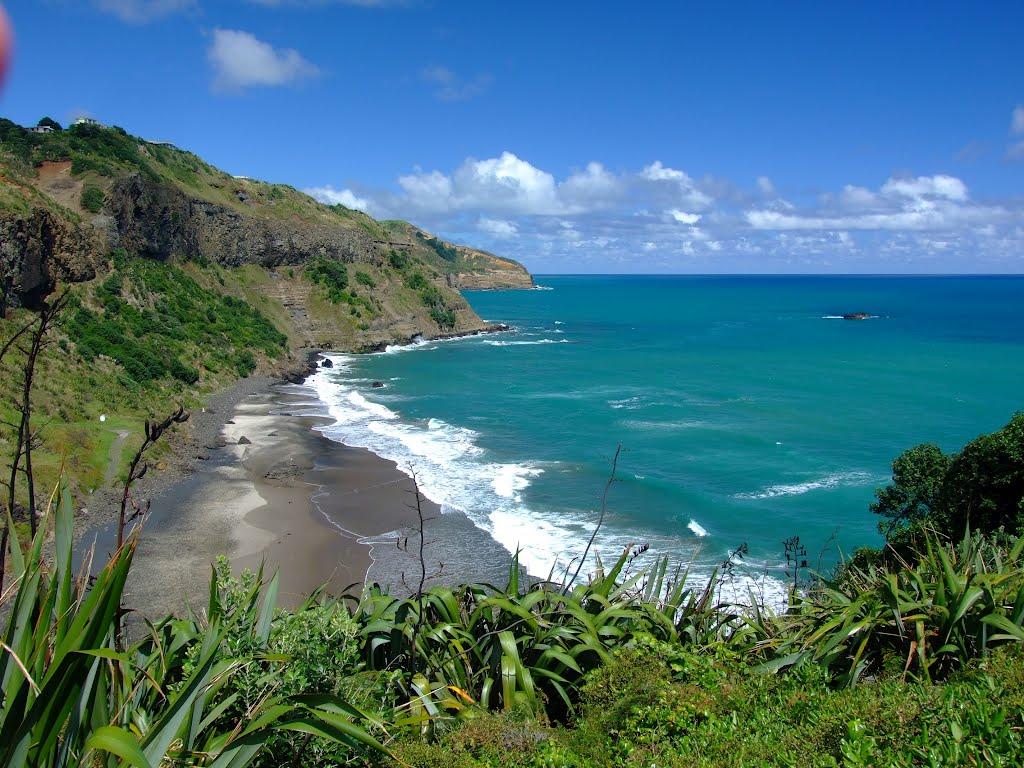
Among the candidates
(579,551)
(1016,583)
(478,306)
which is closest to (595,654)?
(1016,583)

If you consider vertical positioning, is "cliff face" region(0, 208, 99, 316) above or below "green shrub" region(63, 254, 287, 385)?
above

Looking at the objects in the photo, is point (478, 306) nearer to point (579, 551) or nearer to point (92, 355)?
point (92, 355)

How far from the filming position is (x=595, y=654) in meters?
6.15

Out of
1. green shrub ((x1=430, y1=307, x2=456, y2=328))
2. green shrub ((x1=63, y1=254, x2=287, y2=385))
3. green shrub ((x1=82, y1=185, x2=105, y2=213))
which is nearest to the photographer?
green shrub ((x1=63, y1=254, x2=287, y2=385))

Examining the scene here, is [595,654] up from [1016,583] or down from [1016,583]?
down

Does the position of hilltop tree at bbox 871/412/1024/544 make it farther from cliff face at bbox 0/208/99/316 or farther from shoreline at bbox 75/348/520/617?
cliff face at bbox 0/208/99/316

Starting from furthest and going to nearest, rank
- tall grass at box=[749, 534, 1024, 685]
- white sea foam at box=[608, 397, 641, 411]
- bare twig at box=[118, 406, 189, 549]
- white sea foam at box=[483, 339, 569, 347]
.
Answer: white sea foam at box=[483, 339, 569, 347] → white sea foam at box=[608, 397, 641, 411] → tall grass at box=[749, 534, 1024, 685] → bare twig at box=[118, 406, 189, 549]

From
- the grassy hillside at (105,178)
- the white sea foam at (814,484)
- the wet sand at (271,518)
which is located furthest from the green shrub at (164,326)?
the white sea foam at (814,484)

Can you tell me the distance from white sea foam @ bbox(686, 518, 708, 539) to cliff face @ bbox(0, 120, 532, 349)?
104 ft

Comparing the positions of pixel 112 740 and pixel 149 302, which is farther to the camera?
pixel 149 302

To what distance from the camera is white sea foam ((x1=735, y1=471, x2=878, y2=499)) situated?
94.3 feet

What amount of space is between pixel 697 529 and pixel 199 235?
56.1 m

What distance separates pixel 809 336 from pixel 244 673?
93.3m

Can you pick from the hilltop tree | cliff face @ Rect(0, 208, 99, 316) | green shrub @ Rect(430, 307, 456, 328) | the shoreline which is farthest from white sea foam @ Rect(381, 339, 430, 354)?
the hilltop tree
